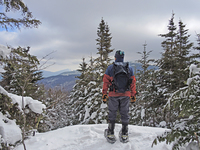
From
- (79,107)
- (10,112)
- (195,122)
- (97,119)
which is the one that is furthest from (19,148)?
(79,107)

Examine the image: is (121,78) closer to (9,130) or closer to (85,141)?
(85,141)

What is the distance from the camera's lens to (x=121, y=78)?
13.1ft

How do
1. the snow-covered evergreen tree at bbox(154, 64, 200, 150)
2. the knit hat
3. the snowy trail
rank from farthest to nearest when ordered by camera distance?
the knit hat < the snowy trail < the snow-covered evergreen tree at bbox(154, 64, 200, 150)

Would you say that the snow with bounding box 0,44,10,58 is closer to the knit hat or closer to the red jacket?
the red jacket

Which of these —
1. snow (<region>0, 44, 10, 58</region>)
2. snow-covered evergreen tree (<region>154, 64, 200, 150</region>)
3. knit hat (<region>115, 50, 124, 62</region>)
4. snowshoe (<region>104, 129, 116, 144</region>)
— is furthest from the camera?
knit hat (<region>115, 50, 124, 62</region>)

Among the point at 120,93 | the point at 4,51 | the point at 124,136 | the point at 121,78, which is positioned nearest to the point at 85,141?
the point at 124,136

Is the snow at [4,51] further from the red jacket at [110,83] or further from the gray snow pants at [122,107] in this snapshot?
the gray snow pants at [122,107]

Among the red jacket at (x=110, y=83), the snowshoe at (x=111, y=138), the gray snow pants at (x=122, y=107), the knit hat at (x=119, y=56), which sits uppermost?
the knit hat at (x=119, y=56)

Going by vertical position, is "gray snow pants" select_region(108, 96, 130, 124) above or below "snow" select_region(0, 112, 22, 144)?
above

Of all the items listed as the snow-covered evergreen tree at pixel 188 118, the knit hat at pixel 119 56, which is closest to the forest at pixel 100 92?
the snow-covered evergreen tree at pixel 188 118

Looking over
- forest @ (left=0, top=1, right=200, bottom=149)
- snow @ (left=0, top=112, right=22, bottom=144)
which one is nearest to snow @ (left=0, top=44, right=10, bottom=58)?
forest @ (left=0, top=1, right=200, bottom=149)

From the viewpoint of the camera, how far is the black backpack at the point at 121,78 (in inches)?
155

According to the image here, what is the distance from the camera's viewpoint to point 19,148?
11.7ft

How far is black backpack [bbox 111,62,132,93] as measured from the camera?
3.94 m
